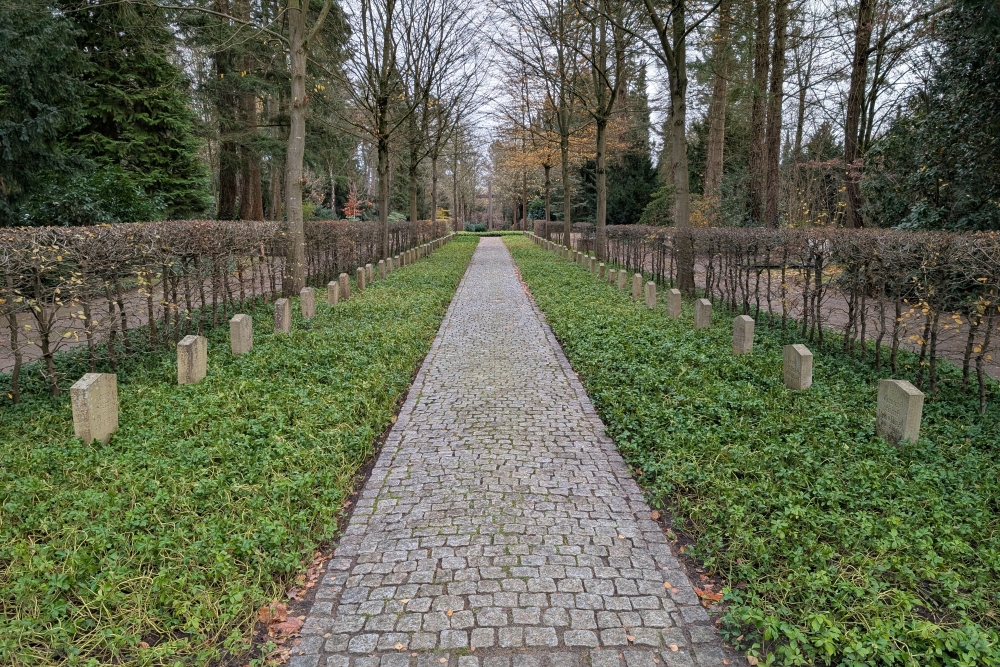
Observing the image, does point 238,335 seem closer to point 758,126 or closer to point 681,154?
point 681,154

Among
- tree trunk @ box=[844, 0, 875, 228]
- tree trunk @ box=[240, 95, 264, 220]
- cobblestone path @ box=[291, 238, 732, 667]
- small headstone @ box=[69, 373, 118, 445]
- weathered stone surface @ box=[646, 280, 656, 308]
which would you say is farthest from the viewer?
tree trunk @ box=[240, 95, 264, 220]

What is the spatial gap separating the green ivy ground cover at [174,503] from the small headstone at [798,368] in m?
4.56

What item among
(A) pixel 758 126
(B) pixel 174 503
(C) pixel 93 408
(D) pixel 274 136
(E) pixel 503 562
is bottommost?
(E) pixel 503 562

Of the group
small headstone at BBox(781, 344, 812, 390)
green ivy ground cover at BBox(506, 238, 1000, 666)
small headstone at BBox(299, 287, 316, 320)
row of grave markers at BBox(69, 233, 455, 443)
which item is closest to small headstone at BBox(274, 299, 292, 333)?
row of grave markers at BBox(69, 233, 455, 443)

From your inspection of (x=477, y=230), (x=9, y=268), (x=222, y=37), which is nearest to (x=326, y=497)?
(x=9, y=268)

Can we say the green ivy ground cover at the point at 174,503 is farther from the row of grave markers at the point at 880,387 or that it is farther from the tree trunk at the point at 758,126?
the tree trunk at the point at 758,126

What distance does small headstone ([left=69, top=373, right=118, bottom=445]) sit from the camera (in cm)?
513

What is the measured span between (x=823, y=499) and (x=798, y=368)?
2733 millimetres

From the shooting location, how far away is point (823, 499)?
434 cm

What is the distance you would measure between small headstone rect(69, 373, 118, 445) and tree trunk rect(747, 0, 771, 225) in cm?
1868

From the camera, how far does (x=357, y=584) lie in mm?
3650

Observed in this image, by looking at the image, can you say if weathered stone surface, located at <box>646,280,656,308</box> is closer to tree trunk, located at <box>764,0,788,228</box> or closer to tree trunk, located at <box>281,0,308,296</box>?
tree trunk, located at <box>281,0,308,296</box>

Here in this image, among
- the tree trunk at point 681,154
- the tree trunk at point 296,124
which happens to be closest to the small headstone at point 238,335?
the tree trunk at point 296,124

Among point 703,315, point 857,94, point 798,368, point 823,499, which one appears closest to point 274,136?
point 703,315
